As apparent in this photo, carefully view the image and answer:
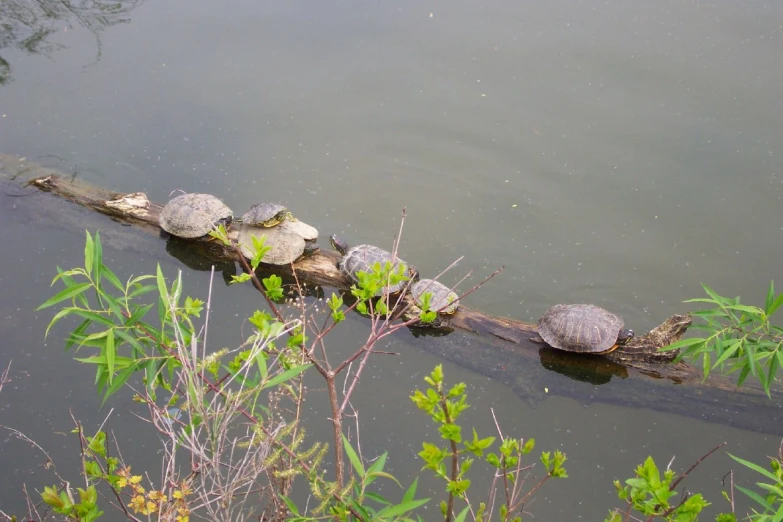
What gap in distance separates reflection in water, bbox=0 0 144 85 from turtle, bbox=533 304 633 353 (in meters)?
5.31

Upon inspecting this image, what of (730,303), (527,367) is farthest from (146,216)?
(730,303)

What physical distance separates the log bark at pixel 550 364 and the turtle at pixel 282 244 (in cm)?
8

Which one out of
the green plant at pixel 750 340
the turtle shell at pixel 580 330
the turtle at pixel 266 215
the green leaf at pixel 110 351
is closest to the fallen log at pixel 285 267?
the turtle shell at pixel 580 330

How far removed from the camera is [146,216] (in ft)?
15.8

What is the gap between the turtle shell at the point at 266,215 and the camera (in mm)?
4574

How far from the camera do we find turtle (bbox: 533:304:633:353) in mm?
3920

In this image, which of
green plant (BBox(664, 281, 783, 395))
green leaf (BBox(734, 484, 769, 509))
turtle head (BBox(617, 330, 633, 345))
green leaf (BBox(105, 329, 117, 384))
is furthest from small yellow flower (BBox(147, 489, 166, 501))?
turtle head (BBox(617, 330, 633, 345))

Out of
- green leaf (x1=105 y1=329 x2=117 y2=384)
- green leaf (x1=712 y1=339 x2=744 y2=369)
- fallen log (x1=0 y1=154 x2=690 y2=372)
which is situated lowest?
fallen log (x1=0 y1=154 x2=690 y2=372)

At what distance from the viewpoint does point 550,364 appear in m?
4.04

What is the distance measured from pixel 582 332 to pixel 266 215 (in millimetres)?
2254

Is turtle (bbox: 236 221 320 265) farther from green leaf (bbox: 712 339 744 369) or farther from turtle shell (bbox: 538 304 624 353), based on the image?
green leaf (bbox: 712 339 744 369)

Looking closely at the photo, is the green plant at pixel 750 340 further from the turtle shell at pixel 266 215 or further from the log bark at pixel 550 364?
the turtle shell at pixel 266 215

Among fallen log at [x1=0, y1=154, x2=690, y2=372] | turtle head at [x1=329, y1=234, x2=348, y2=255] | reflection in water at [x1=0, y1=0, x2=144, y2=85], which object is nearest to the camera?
fallen log at [x1=0, y1=154, x2=690, y2=372]

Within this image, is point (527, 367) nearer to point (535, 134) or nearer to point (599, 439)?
point (599, 439)
